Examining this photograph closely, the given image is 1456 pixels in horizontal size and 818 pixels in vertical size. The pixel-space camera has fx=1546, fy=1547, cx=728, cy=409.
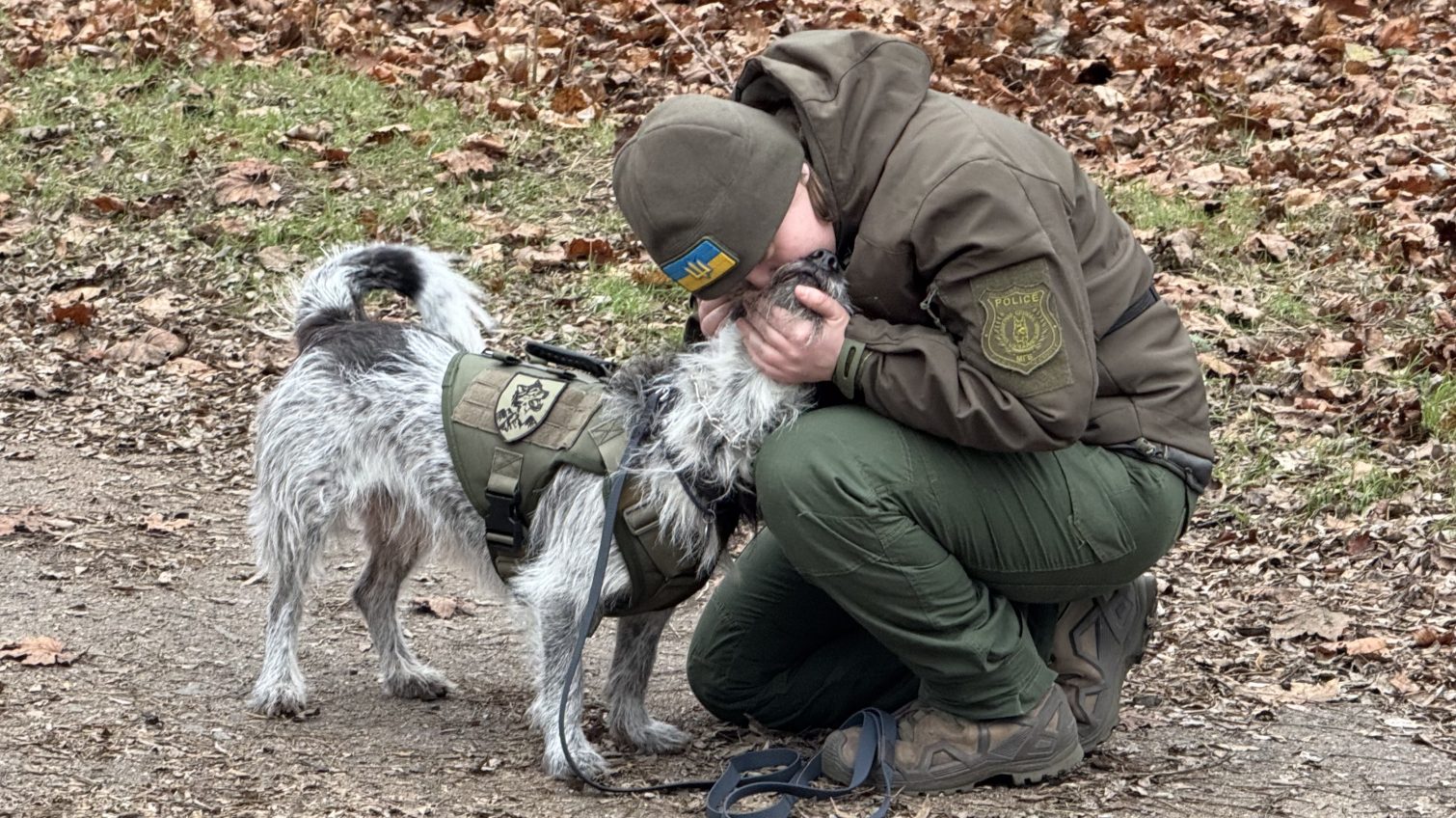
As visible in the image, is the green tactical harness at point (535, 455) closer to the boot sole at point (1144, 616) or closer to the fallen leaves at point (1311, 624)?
the boot sole at point (1144, 616)

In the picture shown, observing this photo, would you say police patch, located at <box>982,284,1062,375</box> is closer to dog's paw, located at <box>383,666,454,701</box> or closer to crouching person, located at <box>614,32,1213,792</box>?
crouching person, located at <box>614,32,1213,792</box>

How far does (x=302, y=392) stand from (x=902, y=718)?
1775 millimetres

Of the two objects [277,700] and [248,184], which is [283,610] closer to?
[277,700]

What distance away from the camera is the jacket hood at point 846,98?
10.00 feet

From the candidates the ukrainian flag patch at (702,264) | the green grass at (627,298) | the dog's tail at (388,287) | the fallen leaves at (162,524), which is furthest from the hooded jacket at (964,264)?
the green grass at (627,298)

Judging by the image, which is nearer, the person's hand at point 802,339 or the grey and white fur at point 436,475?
the person's hand at point 802,339

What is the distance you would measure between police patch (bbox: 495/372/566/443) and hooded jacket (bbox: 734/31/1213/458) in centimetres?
81

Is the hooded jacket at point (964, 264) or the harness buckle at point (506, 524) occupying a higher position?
the hooded jacket at point (964, 264)

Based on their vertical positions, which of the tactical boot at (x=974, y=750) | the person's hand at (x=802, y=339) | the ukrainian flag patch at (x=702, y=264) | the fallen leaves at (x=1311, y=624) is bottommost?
the fallen leaves at (x=1311, y=624)

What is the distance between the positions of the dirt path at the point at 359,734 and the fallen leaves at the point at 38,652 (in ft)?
0.15

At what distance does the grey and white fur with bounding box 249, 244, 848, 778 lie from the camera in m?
3.39

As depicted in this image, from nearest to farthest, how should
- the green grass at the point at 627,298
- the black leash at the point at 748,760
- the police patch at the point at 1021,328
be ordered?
1. the police patch at the point at 1021,328
2. the black leash at the point at 748,760
3. the green grass at the point at 627,298

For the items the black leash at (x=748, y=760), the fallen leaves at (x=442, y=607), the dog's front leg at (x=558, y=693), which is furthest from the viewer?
the fallen leaves at (x=442, y=607)

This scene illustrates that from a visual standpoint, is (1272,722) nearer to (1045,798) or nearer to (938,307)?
(1045,798)
